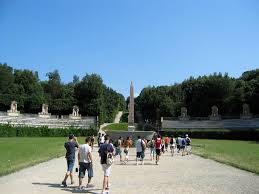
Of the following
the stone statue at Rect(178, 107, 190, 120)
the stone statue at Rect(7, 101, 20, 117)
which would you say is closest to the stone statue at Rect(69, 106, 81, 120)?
the stone statue at Rect(7, 101, 20, 117)

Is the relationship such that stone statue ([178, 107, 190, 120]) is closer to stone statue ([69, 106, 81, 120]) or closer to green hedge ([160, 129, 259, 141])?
green hedge ([160, 129, 259, 141])

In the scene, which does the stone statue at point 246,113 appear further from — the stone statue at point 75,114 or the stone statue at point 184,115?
the stone statue at point 75,114

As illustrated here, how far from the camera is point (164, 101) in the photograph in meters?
105

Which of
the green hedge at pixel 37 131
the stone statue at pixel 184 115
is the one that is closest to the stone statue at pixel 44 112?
the green hedge at pixel 37 131

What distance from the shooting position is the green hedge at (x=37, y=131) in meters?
70.0

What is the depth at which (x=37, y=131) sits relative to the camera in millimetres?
75812

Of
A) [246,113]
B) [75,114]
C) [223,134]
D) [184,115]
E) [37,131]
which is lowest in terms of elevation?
[223,134]

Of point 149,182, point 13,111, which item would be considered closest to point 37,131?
point 13,111

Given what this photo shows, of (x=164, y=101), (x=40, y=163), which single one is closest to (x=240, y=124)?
(x=164, y=101)

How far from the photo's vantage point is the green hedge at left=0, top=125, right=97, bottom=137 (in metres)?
70.0

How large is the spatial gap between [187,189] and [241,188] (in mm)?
1990

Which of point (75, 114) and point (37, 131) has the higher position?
point (75, 114)

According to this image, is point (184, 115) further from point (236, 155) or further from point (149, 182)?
point (149, 182)

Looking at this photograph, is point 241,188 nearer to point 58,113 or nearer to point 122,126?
point 122,126
